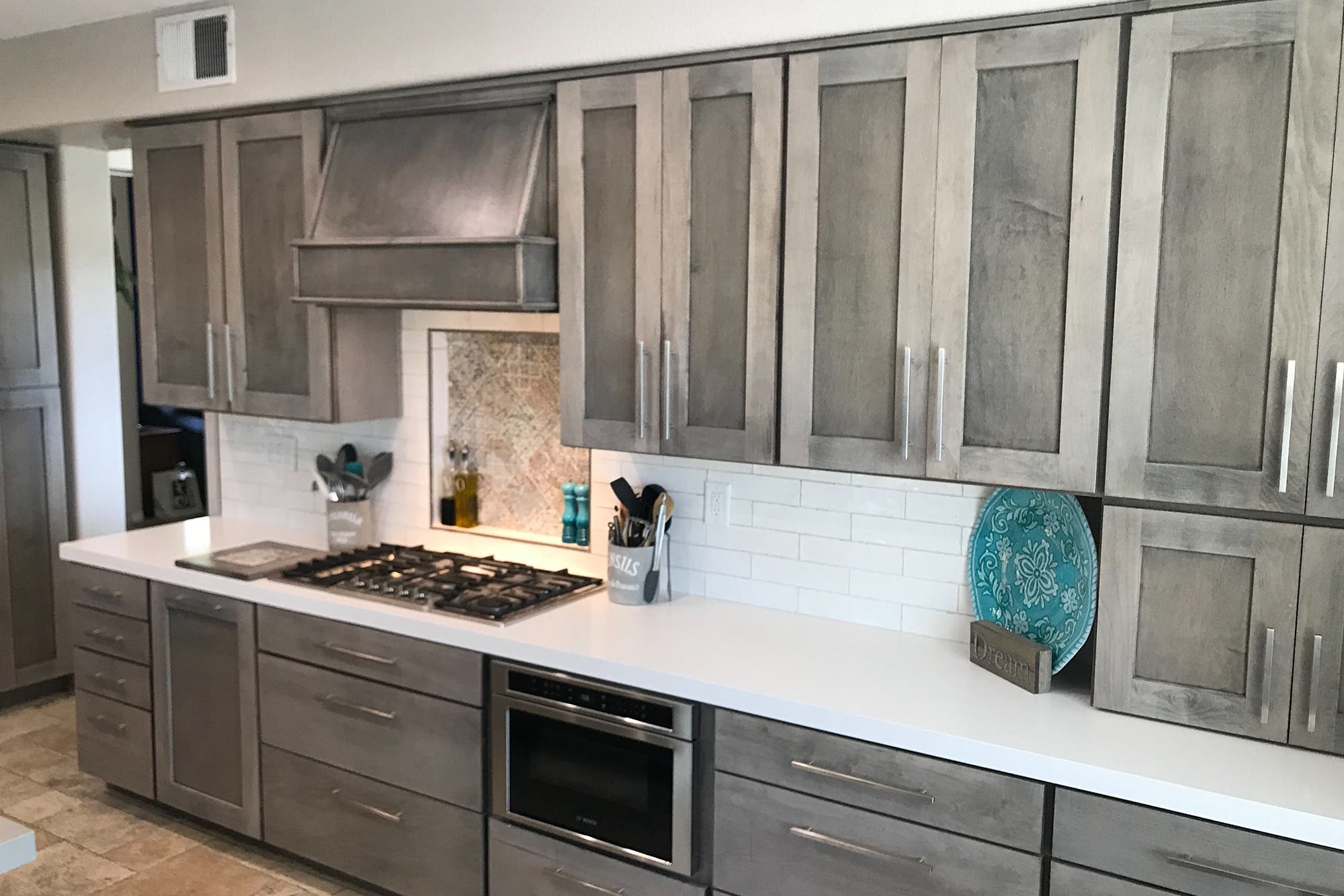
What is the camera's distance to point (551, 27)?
289cm

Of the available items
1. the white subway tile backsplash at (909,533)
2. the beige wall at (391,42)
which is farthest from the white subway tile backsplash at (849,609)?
the beige wall at (391,42)

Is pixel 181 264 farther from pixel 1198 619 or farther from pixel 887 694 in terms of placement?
pixel 1198 619

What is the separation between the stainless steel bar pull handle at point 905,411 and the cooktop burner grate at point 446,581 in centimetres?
117

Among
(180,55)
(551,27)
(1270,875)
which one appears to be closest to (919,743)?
(1270,875)

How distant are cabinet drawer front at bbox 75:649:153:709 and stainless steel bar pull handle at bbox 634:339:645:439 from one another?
203 cm

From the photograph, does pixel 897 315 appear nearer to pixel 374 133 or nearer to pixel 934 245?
pixel 934 245

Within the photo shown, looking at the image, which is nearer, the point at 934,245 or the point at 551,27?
the point at 934,245

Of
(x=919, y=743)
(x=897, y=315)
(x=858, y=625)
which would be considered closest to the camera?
(x=919, y=743)

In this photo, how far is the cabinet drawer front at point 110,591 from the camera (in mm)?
3682

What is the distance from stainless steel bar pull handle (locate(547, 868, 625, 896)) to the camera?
8.95 feet

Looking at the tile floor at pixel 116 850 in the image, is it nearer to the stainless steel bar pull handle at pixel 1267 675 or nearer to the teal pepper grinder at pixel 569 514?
the teal pepper grinder at pixel 569 514

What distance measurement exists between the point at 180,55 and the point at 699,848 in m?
3.00

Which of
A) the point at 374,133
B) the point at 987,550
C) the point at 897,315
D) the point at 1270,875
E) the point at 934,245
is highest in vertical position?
the point at 374,133

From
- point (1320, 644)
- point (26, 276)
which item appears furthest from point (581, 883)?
point (26, 276)
